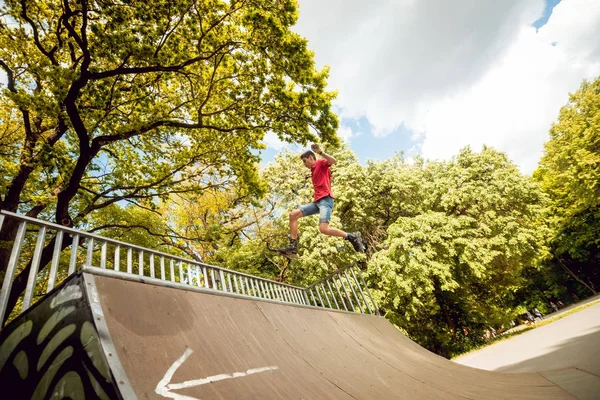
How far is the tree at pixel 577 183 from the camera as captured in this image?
761 inches

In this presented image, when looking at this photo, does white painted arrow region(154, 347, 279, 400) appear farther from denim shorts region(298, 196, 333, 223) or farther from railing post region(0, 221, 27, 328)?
denim shorts region(298, 196, 333, 223)

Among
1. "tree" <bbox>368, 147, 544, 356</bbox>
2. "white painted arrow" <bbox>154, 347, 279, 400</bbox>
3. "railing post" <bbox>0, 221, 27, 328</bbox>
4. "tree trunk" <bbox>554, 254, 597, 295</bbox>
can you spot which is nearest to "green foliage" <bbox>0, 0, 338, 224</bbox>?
"railing post" <bbox>0, 221, 27, 328</bbox>

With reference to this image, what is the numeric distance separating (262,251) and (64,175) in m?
10.4

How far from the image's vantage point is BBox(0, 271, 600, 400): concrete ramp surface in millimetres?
1462

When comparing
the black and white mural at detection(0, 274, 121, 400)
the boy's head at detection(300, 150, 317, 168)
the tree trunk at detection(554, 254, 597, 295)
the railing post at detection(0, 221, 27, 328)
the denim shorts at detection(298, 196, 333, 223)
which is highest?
the boy's head at detection(300, 150, 317, 168)

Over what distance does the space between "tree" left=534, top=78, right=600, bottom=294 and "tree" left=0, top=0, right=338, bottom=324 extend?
1902 centimetres

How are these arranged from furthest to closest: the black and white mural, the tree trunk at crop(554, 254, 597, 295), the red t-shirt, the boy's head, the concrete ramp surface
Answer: the tree trunk at crop(554, 254, 597, 295) < the red t-shirt < the boy's head < the concrete ramp surface < the black and white mural

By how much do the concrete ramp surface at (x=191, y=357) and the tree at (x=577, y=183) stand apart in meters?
19.8

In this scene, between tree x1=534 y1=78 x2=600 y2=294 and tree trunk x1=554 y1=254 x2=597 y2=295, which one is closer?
tree x1=534 y1=78 x2=600 y2=294

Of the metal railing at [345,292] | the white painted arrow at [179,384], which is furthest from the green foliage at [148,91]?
the white painted arrow at [179,384]

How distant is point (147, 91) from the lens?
8828 mm

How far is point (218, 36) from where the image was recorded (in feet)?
24.9

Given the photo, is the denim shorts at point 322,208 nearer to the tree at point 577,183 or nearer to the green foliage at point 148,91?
the green foliage at point 148,91

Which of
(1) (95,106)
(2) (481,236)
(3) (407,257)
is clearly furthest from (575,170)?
(1) (95,106)
